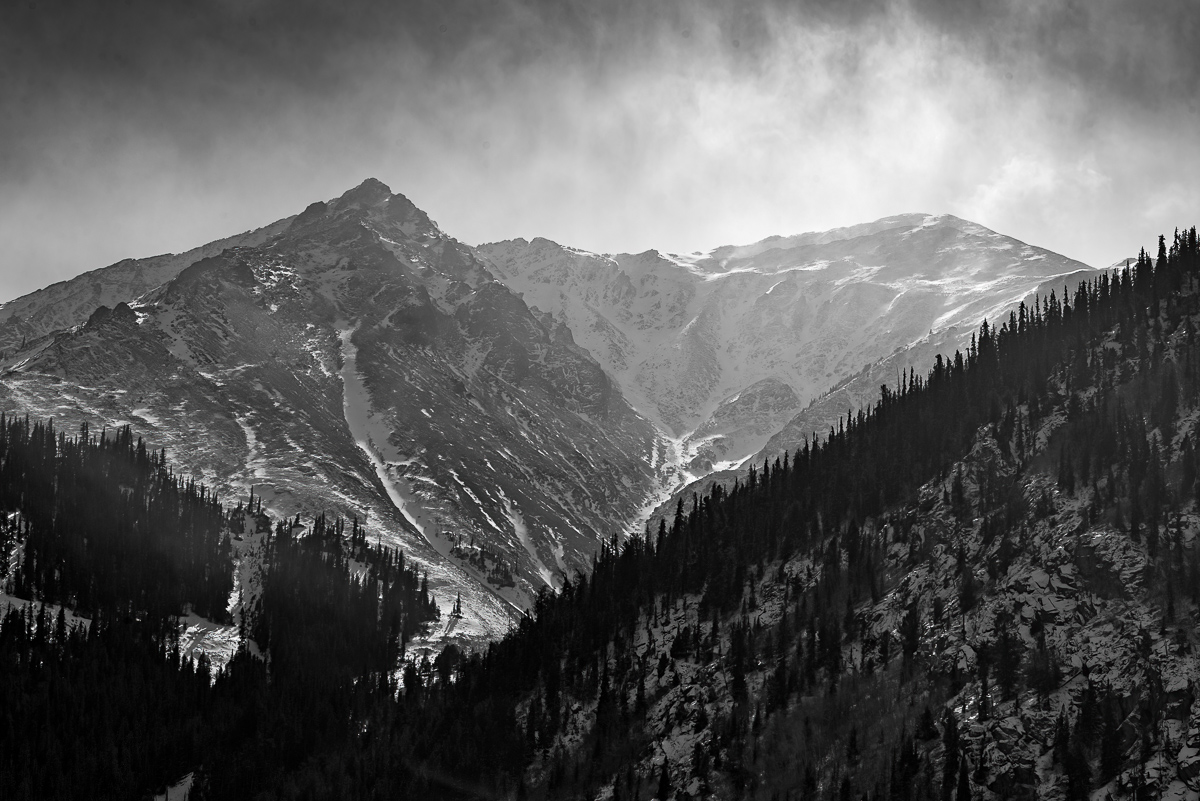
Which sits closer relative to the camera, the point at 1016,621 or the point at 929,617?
the point at 1016,621

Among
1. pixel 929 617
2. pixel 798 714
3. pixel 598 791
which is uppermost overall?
pixel 929 617

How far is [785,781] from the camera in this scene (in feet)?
564

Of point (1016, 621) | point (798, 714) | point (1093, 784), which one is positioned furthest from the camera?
point (798, 714)

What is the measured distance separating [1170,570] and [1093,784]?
30.6m

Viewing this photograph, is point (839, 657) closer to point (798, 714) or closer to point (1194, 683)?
point (798, 714)

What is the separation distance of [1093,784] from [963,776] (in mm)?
13823

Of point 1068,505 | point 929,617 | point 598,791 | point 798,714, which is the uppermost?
point 1068,505

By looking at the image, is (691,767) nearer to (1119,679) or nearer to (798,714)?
(798,714)

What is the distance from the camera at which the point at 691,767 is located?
18425 centimetres

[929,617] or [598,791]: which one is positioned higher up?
[929,617]

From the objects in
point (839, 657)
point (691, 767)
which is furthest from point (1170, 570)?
point (691, 767)

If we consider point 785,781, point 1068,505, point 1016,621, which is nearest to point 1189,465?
point 1068,505

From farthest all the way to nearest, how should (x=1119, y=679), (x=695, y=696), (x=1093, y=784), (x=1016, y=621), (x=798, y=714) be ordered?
(x=695, y=696) < (x=798, y=714) < (x=1016, y=621) < (x=1119, y=679) < (x=1093, y=784)

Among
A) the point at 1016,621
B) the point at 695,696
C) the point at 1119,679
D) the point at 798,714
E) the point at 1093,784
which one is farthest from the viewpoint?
the point at 695,696
